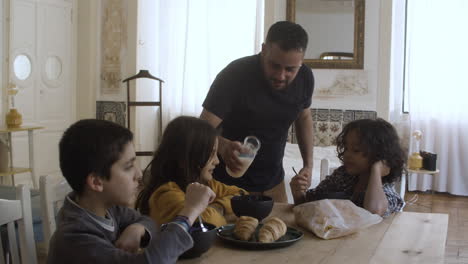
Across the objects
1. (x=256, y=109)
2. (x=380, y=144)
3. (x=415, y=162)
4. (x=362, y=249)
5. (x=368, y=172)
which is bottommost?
(x=415, y=162)

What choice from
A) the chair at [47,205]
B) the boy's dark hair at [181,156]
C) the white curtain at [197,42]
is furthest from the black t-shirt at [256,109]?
the white curtain at [197,42]

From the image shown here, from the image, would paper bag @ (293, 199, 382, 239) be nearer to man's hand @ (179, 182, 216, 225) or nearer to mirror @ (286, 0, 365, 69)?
man's hand @ (179, 182, 216, 225)

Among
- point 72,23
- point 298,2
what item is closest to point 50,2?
point 72,23

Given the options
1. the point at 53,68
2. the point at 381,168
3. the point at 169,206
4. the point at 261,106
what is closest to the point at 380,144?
the point at 381,168

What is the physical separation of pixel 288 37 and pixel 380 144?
1.70ft

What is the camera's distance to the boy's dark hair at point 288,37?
2031 millimetres

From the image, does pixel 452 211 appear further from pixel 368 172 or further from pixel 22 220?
pixel 22 220

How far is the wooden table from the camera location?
1396 mm

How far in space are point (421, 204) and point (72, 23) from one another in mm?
3899

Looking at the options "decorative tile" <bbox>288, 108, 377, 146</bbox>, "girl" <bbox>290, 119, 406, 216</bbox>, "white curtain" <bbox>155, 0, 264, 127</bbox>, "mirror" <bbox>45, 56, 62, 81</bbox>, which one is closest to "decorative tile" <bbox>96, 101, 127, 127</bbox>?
"white curtain" <bbox>155, 0, 264, 127</bbox>

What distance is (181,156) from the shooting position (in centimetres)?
176

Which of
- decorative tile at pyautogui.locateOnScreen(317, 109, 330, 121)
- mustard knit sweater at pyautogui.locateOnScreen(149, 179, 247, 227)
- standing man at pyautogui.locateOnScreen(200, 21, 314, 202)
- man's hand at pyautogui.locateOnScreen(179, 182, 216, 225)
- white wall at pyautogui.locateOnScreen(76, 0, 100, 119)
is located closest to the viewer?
man's hand at pyautogui.locateOnScreen(179, 182, 216, 225)

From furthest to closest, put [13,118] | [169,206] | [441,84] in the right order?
[441,84]
[13,118]
[169,206]

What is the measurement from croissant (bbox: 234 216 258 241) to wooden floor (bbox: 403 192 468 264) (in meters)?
2.33
